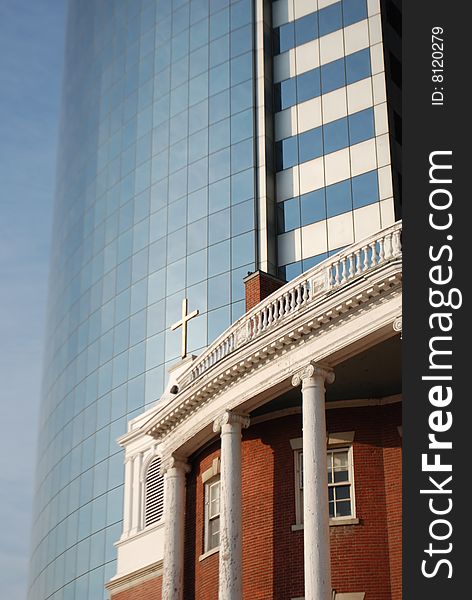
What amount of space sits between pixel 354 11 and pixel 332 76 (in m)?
3.99

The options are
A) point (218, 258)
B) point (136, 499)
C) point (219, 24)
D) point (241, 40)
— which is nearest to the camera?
point (136, 499)

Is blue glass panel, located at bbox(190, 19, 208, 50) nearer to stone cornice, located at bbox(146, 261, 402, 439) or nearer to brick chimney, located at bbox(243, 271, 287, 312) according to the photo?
brick chimney, located at bbox(243, 271, 287, 312)

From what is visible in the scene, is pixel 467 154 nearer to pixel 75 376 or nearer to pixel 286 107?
pixel 286 107

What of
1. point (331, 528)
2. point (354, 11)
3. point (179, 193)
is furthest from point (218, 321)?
point (331, 528)

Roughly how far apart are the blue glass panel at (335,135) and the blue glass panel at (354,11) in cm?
617

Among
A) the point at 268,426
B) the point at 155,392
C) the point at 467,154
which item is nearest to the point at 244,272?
the point at 155,392

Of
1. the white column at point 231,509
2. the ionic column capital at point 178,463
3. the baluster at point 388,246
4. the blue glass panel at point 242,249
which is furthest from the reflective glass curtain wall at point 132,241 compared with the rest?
the baluster at point 388,246

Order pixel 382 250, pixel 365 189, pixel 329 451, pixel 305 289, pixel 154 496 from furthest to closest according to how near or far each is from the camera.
→ pixel 365 189 → pixel 154 496 → pixel 329 451 → pixel 305 289 → pixel 382 250

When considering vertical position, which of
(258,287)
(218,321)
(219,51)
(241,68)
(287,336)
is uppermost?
(219,51)

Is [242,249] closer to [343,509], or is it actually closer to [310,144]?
[310,144]

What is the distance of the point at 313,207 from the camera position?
62.6 metres

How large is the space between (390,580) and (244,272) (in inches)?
1392

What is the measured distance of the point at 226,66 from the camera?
71062mm

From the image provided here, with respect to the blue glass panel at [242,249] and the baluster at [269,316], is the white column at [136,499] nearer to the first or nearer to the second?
the baluster at [269,316]
